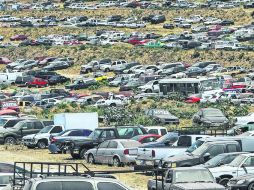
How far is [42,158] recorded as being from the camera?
134 feet

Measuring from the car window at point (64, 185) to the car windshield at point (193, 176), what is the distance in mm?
6287

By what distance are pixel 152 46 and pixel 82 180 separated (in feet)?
278

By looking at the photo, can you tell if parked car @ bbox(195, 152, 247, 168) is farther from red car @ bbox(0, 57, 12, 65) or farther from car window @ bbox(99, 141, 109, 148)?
red car @ bbox(0, 57, 12, 65)

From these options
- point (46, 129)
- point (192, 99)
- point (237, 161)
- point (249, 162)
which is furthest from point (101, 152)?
point (192, 99)

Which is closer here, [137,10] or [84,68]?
[84,68]

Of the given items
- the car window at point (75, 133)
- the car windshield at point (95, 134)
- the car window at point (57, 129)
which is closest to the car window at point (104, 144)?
the car windshield at point (95, 134)

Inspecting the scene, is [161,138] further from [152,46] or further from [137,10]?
[137,10]

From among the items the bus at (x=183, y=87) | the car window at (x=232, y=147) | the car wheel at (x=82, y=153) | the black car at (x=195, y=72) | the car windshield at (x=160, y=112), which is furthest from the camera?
the black car at (x=195, y=72)

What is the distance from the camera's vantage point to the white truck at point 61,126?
45.9 meters

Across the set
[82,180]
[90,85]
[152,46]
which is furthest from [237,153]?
[152,46]

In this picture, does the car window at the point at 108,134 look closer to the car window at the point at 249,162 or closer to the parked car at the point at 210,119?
the parked car at the point at 210,119

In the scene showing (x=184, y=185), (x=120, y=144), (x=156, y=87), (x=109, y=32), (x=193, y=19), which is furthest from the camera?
(x=193, y=19)

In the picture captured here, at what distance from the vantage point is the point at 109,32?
114562 mm

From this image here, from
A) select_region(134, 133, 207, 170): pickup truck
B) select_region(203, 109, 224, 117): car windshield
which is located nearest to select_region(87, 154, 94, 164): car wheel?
select_region(134, 133, 207, 170): pickup truck
